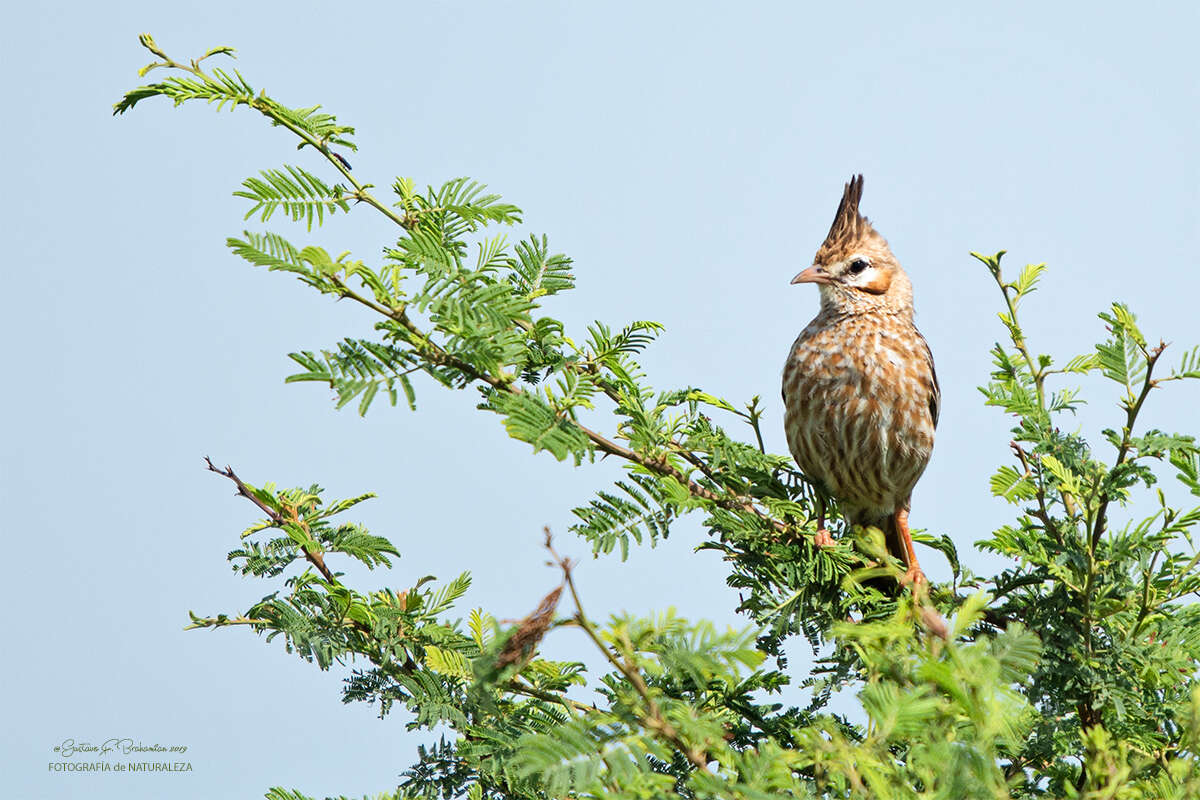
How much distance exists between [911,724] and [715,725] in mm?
453

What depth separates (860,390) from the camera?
20.5ft

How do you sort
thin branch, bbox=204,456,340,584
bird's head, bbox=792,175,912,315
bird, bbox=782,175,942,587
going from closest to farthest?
thin branch, bbox=204,456,340,584 < bird, bbox=782,175,942,587 < bird's head, bbox=792,175,912,315

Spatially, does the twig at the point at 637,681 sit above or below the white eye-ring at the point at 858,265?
below

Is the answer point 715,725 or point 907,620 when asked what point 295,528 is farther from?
point 907,620

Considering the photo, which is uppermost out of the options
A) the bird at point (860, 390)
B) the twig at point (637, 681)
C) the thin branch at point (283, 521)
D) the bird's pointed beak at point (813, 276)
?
the bird's pointed beak at point (813, 276)

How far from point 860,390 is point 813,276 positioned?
32.6 inches

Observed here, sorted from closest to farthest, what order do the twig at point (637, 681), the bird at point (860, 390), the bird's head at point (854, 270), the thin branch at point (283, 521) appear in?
1. the twig at point (637, 681)
2. the thin branch at point (283, 521)
3. the bird at point (860, 390)
4. the bird's head at point (854, 270)

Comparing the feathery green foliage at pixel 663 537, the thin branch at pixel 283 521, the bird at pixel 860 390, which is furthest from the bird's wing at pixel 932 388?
the thin branch at pixel 283 521

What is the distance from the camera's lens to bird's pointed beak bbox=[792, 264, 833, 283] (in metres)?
6.72

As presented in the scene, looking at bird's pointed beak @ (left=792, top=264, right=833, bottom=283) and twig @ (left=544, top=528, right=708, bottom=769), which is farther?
bird's pointed beak @ (left=792, top=264, right=833, bottom=283)

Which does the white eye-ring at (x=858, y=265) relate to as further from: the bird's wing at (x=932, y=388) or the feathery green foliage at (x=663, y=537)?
the feathery green foliage at (x=663, y=537)

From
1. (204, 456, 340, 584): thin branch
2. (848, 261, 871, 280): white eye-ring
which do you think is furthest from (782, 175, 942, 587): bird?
(204, 456, 340, 584): thin branch

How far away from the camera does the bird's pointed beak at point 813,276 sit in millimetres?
6723

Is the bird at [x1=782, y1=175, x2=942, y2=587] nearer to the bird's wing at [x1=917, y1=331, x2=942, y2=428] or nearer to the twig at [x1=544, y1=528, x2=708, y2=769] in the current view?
the bird's wing at [x1=917, y1=331, x2=942, y2=428]
